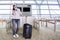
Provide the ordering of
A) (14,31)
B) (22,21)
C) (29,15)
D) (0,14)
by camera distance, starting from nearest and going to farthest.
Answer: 1. (14,31)
2. (22,21)
3. (29,15)
4. (0,14)

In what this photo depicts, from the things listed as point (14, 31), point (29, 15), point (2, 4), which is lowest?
point (14, 31)

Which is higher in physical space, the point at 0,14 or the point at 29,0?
the point at 29,0

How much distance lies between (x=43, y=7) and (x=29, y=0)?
6.54 ft

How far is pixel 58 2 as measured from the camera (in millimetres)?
18344

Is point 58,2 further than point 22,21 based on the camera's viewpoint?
Yes

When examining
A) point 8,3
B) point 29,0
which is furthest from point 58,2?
point 8,3

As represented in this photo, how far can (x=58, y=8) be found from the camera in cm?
1830

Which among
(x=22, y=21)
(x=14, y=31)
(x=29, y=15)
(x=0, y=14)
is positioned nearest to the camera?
(x=14, y=31)

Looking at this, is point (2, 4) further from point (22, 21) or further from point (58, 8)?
point (22, 21)

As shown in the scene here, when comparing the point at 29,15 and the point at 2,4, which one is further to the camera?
the point at 2,4

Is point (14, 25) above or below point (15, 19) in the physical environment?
below

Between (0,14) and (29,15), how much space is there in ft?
29.1

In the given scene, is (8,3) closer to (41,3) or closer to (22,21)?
(41,3)

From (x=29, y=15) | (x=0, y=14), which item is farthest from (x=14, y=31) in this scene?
(x=0, y=14)
